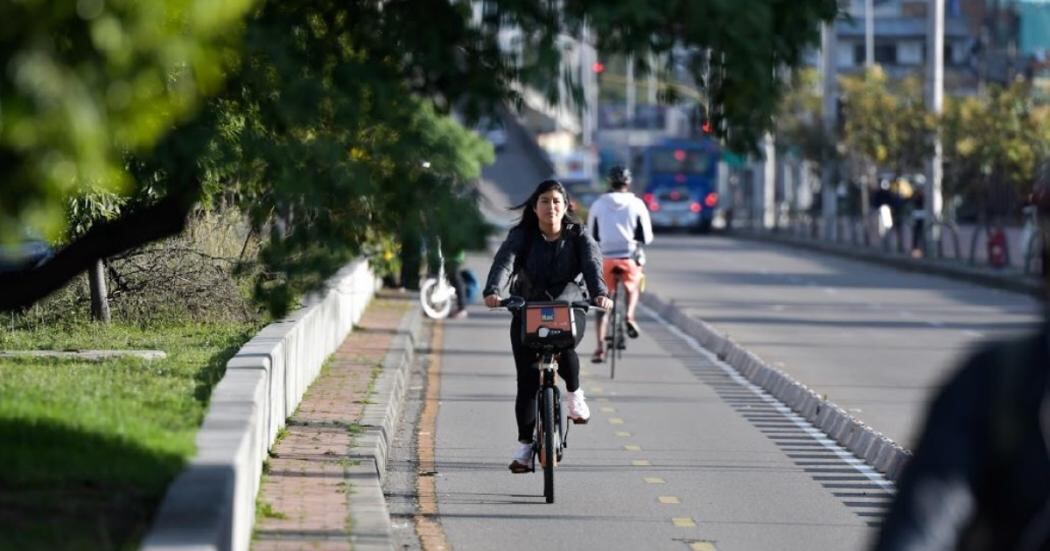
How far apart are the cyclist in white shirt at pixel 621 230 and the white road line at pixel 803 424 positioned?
4.15ft

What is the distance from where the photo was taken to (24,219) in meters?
5.78

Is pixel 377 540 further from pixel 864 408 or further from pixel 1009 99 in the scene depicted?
pixel 1009 99

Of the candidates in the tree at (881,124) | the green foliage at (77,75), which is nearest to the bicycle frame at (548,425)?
the green foliage at (77,75)

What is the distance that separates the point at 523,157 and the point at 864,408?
49153 millimetres

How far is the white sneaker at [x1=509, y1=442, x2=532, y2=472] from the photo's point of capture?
38.4 feet

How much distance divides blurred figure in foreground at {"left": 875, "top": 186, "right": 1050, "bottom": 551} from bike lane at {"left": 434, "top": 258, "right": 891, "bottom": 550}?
6.31 meters

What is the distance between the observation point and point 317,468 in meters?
11.0

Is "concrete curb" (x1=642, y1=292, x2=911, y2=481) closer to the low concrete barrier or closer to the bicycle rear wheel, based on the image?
the bicycle rear wheel

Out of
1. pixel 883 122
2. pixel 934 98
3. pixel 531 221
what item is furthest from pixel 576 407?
pixel 883 122

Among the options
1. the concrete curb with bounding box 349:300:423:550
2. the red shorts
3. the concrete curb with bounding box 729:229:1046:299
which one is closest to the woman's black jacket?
the concrete curb with bounding box 349:300:423:550

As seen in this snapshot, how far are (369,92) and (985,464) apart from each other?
17.0 feet

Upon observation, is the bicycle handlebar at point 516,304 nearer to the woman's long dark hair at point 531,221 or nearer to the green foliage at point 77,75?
the woman's long dark hair at point 531,221

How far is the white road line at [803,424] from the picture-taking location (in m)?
12.2

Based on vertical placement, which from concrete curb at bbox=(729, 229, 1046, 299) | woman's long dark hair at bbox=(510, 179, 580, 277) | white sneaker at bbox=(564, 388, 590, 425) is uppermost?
woman's long dark hair at bbox=(510, 179, 580, 277)
